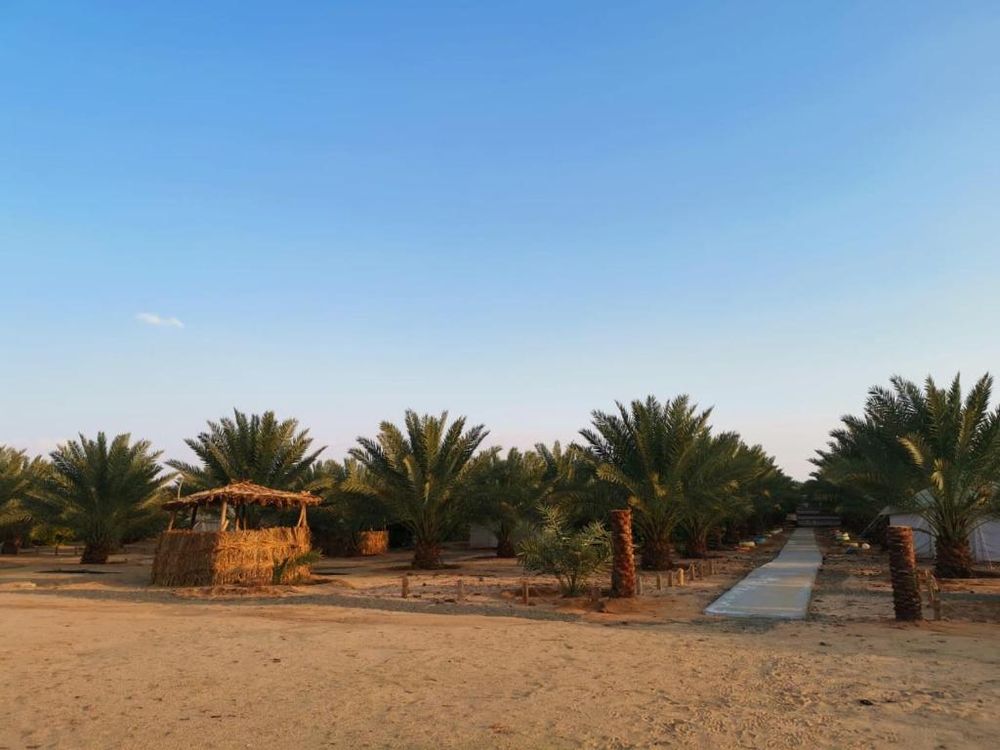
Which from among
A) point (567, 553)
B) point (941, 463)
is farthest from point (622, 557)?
point (941, 463)

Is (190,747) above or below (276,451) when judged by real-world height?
below

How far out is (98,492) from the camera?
2414 centimetres

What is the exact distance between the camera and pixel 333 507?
24.9m

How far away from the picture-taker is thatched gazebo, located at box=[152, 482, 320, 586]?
16875 mm

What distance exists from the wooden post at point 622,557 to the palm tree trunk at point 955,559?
31.4 ft

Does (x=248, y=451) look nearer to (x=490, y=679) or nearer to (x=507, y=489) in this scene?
(x=507, y=489)

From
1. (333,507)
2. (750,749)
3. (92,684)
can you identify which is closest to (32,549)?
(333,507)

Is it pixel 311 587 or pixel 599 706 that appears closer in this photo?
pixel 599 706

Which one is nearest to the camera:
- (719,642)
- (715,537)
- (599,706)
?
(599,706)

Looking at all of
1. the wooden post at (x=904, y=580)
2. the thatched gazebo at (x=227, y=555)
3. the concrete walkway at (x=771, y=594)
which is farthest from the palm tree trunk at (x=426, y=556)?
the wooden post at (x=904, y=580)

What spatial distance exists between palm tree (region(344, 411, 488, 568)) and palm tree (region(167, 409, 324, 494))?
2.67 m

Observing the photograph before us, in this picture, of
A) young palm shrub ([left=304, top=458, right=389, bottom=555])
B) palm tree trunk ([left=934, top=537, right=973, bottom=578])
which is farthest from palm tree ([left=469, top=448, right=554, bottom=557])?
palm tree trunk ([left=934, top=537, right=973, bottom=578])

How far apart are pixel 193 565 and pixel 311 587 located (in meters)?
2.97

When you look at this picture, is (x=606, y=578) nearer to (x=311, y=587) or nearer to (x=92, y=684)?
(x=311, y=587)
